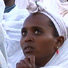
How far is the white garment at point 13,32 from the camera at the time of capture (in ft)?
6.93

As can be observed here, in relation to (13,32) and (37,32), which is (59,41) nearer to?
(37,32)

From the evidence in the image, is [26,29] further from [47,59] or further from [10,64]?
[10,64]

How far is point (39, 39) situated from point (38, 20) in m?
0.14

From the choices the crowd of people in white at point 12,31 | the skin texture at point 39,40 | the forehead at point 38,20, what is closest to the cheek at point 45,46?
the skin texture at point 39,40

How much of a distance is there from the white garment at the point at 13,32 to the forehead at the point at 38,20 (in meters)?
0.31

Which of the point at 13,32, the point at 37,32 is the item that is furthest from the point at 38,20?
the point at 13,32

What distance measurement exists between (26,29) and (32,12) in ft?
0.39

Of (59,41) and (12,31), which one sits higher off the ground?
(59,41)

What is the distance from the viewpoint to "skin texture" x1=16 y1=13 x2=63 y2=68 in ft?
5.70

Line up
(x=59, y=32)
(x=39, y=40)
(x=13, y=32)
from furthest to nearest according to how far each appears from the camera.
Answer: (x=13, y=32)
(x=59, y=32)
(x=39, y=40)

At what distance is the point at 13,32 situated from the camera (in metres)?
2.34

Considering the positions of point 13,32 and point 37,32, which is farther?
point 13,32

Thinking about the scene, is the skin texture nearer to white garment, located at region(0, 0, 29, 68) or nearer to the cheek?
the cheek

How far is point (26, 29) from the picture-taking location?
1819 mm
